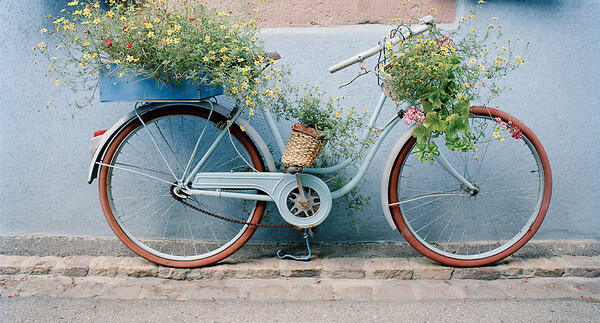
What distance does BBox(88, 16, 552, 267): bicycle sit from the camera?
133 inches

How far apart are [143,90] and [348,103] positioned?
1.36m

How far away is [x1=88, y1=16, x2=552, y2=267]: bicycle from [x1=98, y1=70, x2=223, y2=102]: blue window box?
0.26 metres

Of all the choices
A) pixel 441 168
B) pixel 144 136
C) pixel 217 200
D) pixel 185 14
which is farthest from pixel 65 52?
pixel 441 168

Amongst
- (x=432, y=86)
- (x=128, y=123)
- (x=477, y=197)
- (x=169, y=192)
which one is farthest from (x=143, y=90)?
(x=477, y=197)

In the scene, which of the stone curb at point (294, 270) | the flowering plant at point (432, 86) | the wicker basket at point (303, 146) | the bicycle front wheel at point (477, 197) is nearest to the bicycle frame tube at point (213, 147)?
the wicker basket at point (303, 146)

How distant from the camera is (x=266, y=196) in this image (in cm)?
334

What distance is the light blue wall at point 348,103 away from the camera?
362 centimetres

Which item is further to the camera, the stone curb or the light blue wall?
the light blue wall

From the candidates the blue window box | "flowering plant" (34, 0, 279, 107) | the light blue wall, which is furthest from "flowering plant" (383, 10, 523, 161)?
the blue window box

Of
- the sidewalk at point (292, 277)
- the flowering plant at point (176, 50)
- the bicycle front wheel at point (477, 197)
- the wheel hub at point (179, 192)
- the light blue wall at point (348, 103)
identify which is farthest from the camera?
the bicycle front wheel at point (477, 197)

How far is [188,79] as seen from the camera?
9.91ft

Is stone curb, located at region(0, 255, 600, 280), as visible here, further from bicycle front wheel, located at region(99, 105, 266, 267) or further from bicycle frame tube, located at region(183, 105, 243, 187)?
bicycle frame tube, located at region(183, 105, 243, 187)

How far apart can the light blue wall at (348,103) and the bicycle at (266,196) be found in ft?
0.69

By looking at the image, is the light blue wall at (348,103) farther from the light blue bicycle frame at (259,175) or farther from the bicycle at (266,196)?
the light blue bicycle frame at (259,175)
